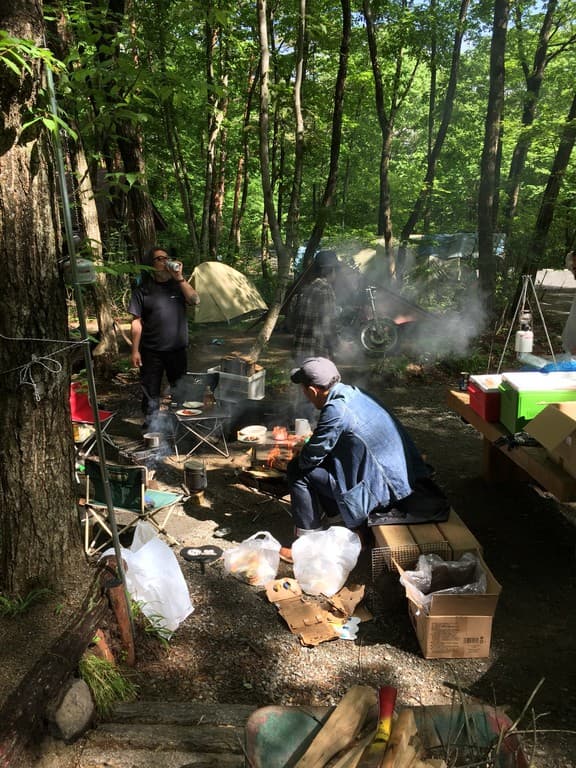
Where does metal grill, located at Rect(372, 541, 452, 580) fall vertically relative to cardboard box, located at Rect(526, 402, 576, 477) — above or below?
below

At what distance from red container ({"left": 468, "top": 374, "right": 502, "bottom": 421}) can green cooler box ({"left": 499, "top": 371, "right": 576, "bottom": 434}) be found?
0.19 meters

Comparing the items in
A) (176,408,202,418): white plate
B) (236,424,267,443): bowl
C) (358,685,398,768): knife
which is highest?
(358,685,398,768): knife

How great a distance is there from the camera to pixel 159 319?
6.18 m

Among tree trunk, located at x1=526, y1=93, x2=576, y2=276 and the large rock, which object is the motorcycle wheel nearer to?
tree trunk, located at x1=526, y1=93, x2=576, y2=276

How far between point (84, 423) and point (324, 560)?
2.77 metres

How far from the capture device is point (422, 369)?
945 centimetres

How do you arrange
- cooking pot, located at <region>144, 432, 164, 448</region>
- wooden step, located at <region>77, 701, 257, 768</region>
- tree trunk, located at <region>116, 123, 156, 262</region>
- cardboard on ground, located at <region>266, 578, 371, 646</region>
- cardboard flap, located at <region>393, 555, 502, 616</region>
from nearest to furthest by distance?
wooden step, located at <region>77, 701, 257, 768</region>
cardboard flap, located at <region>393, 555, 502, 616</region>
cardboard on ground, located at <region>266, 578, 371, 646</region>
cooking pot, located at <region>144, 432, 164, 448</region>
tree trunk, located at <region>116, 123, 156, 262</region>

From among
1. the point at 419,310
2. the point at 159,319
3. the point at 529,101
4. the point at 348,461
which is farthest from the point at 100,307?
the point at 529,101

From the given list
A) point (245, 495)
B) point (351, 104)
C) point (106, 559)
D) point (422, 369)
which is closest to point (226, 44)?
point (351, 104)

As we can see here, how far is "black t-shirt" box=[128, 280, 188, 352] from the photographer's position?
Result: 6.16 meters

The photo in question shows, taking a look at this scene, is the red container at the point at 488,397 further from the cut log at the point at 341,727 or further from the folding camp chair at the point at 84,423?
the folding camp chair at the point at 84,423

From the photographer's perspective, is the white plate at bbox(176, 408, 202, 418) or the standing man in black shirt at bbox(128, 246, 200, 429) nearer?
the white plate at bbox(176, 408, 202, 418)

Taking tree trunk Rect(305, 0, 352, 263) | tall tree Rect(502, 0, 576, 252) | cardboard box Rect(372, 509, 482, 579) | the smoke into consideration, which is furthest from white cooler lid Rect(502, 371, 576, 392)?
tall tree Rect(502, 0, 576, 252)

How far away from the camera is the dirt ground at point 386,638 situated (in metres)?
3.08
